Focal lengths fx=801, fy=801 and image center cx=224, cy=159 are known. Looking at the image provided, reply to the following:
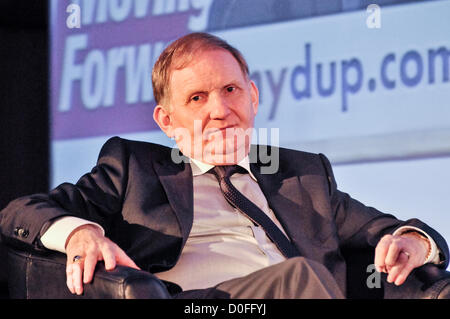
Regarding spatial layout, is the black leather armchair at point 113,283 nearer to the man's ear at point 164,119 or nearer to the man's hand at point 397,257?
the man's hand at point 397,257

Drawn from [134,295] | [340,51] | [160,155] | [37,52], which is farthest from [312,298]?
[37,52]

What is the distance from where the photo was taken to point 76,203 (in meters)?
2.30

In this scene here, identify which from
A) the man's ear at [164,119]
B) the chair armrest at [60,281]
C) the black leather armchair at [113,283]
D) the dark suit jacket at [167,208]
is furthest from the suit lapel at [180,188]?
the chair armrest at [60,281]

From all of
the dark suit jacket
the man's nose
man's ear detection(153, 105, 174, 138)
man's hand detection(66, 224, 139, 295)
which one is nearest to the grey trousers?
man's hand detection(66, 224, 139, 295)

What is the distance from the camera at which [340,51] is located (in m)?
3.15

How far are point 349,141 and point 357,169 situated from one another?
0.11m

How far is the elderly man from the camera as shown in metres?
2.20

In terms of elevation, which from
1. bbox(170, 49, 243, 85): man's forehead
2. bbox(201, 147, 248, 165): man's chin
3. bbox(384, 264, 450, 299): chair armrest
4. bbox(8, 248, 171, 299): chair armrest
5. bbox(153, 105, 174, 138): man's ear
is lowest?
bbox(384, 264, 450, 299): chair armrest

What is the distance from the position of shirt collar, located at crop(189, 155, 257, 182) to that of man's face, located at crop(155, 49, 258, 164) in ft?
0.08

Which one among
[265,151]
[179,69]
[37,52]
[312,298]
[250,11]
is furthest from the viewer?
[37,52]

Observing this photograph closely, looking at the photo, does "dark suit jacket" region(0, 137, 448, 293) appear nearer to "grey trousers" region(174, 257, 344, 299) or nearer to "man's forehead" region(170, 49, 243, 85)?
"man's forehead" region(170, 49, 243, 85)

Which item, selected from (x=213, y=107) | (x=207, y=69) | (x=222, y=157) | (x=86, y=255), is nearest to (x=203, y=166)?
(x=222, y=157)

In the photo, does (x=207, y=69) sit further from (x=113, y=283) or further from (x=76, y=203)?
(x=113, y=283)

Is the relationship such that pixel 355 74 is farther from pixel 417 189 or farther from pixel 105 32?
pixel 105 32
